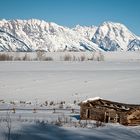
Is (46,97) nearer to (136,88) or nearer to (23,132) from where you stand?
(136,88)

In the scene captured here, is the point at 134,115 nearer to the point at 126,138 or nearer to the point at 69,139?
the point at 126,138

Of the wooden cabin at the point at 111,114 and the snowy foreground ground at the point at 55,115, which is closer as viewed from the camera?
the snowy foreground ground at the point at 55,115

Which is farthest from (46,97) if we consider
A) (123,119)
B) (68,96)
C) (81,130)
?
(81,130)

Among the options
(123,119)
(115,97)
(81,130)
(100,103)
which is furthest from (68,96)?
(81,130)

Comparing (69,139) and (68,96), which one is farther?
(68,96)

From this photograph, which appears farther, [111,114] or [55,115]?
[55,115]

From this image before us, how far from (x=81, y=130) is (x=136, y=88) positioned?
29485mm

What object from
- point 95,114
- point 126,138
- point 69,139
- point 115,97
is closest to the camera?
point 69,139

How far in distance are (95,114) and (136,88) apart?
895 inches

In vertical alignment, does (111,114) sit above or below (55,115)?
above

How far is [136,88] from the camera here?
3866cm

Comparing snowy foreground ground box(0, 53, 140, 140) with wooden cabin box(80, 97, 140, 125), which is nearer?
snowy foreground ground box(0, 53, 140, 140)

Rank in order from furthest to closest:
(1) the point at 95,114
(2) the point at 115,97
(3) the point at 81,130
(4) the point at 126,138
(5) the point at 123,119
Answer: (2) the point at 115,97 → (1) the point at 95,114 → (5) the point at 123,119 → (3) the point at 81,130 → (4) the point at 126,138

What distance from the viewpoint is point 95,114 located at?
1655 centimetres
